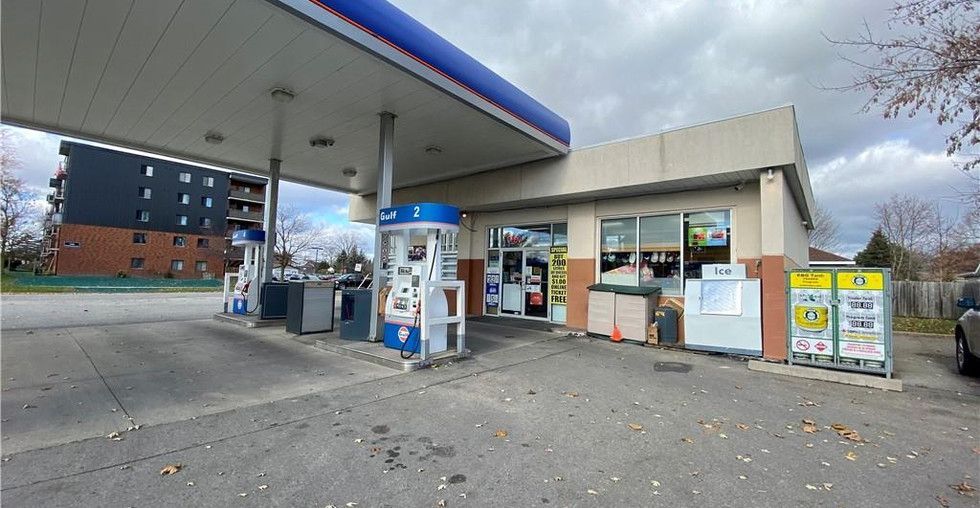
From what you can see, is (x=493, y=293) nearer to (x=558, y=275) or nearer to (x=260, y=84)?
(x=558, y=275)

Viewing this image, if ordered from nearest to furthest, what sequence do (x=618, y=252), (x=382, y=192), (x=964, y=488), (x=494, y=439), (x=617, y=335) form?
(x=964, y=488) → (x=494, y=439) → (x=382, y=192) → (x=617, y=335) → (x=618, y=252)

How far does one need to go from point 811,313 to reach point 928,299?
16.9m

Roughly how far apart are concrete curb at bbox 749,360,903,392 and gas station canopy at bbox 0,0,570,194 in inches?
249

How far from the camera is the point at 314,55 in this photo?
6.30 m

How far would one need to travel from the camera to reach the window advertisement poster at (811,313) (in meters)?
6.90

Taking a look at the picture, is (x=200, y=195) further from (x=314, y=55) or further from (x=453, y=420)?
(x=453, y=420)

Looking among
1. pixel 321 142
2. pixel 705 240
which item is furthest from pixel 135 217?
pixel 705 240

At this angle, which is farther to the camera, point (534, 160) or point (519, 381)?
point (534, 160)

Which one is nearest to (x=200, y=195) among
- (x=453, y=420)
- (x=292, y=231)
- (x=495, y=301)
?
(x=292, y=231)

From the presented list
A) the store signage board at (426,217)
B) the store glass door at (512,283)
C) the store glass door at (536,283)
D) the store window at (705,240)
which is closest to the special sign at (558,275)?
the store glass door at (536,283)

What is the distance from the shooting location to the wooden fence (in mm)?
17359

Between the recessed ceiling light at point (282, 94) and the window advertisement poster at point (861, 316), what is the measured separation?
9825mm

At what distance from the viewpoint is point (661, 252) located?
10.2 metres

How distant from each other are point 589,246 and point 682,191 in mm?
2596
